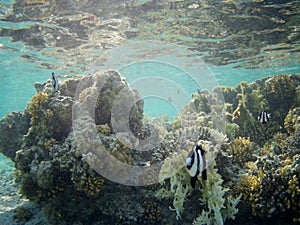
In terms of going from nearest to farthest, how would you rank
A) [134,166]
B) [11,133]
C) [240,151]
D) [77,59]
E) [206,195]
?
[206,195]
[134,166]
[240,151]
[11,133]
[77,59]

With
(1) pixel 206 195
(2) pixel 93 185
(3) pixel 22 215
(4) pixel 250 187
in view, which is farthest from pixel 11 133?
(4) pixel 250 187

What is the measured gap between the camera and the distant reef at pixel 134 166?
554 cm

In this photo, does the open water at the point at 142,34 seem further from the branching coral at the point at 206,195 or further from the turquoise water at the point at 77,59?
the branching coral at the point at 206,195

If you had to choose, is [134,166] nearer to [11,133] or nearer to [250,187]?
[250,187]

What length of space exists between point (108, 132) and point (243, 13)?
10.8 metres

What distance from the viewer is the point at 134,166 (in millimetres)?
6336

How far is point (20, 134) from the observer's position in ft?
29.6

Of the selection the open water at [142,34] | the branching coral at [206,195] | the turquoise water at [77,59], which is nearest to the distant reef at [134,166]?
the branching coral at [206,195]

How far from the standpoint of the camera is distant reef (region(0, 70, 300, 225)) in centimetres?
554

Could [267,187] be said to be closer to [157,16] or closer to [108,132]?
[108,132]

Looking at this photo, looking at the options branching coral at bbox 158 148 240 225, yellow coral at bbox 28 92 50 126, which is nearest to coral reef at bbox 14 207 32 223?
yellow coral at bbox 28 92 50 126

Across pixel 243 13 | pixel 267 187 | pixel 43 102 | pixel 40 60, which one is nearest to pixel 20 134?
pixel 43 102

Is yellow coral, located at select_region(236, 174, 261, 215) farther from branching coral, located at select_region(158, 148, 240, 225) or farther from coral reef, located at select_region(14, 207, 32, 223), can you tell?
coral reef, located at select_region(14, 207, 32, 223)

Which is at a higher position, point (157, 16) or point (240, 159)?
point (157, 16)
